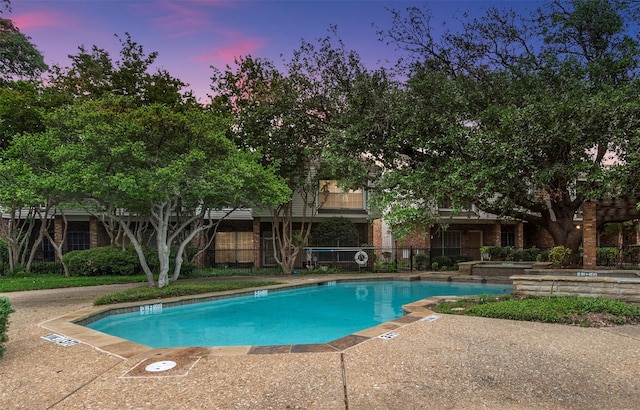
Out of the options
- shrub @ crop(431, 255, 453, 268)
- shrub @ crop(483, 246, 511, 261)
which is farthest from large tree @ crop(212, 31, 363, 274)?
shrub @ crop(483, 246, 511, 261)

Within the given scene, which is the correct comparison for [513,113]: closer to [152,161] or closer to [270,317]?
[270,317]

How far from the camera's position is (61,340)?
216 inches

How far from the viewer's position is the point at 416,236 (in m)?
20.6

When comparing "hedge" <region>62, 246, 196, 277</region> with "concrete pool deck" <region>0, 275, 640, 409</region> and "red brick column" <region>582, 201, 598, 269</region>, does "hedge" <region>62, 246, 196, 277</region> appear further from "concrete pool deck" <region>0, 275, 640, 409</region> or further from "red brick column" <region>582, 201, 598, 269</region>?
"red brick column" <region>582, 201, 598, 269</region>

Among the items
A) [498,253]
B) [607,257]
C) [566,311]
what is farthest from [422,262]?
[566,311]

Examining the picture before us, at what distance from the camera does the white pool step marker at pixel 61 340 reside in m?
5.34

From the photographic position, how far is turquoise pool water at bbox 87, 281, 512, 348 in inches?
288

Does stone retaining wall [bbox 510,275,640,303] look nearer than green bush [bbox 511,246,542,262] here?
Yes

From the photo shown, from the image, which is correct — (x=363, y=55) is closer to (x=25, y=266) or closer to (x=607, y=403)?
(x=607, y=403)

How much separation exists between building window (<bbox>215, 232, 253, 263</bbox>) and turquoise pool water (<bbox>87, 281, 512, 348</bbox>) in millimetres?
7788

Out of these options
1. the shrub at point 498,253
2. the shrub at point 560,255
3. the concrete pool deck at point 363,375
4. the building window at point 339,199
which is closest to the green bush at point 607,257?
the shrub at point 498,253

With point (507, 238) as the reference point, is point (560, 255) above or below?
below

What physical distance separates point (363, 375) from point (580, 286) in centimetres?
636

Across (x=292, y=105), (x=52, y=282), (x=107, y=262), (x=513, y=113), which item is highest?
(x=292, y=105)
